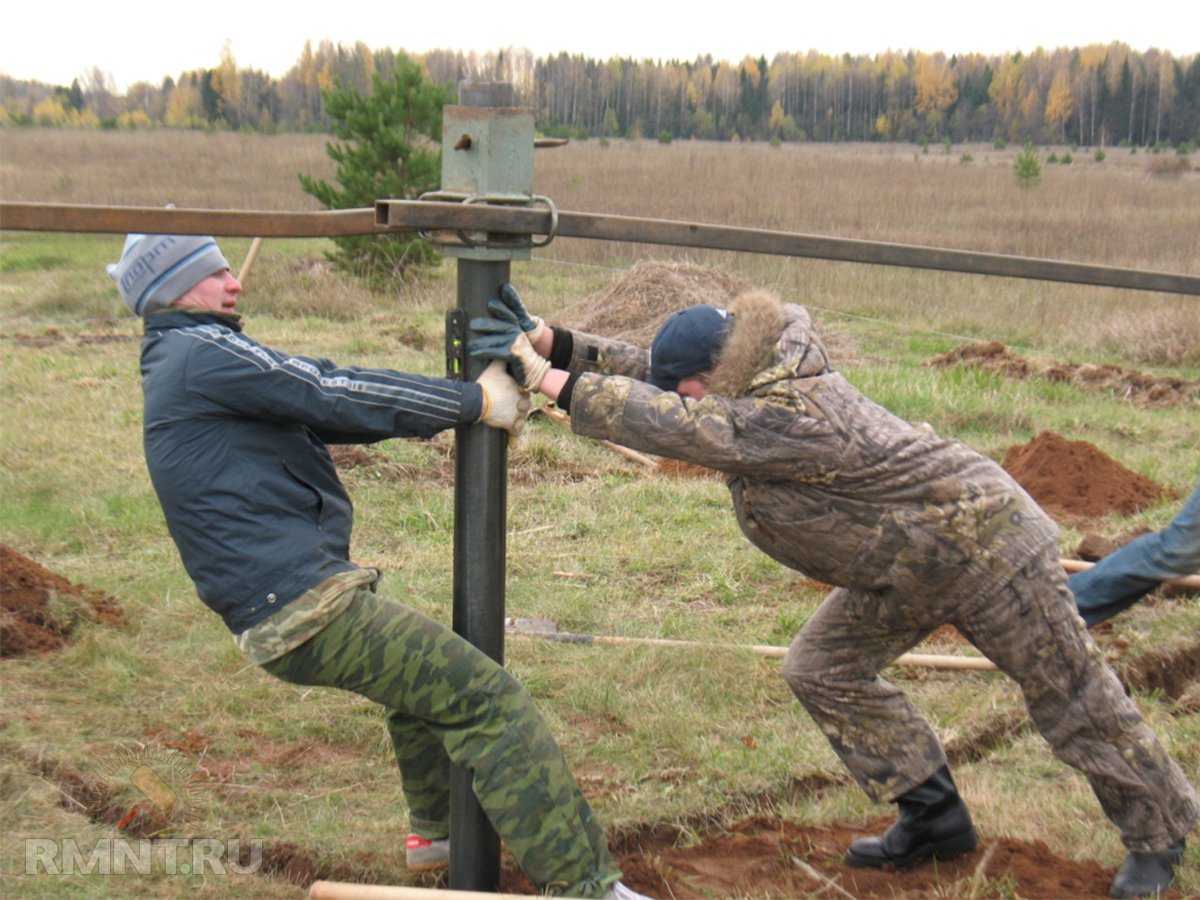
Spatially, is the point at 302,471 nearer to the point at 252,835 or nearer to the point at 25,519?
the point at 252,835

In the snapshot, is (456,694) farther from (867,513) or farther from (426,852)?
(867,513)

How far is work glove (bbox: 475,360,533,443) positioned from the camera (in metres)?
2.92

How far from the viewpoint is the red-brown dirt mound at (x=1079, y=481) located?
7.58 meters

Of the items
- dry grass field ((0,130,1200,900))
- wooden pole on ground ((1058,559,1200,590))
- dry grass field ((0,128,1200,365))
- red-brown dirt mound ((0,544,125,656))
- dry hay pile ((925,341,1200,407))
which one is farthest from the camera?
dry grass field ((0,128,1200,365))

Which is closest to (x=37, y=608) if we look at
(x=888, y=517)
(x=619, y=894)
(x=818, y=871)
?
(x=619, y=894)

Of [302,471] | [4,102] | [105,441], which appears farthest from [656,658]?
[4,102]

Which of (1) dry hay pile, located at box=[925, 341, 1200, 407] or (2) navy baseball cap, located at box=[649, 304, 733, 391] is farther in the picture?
(1) dry hay pile, located at box=[925, 341, 1200, 407]

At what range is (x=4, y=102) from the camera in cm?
4431

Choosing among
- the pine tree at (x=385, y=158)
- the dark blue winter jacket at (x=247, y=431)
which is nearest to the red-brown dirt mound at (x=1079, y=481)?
the dark blue winter jacket at (x=247, y=431)

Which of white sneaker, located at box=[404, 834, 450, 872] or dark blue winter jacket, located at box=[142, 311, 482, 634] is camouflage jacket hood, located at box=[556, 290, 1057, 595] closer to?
dark blue winter jacket, located at box=[142, 311, 482, 634]

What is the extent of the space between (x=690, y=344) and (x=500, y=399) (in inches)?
19.9

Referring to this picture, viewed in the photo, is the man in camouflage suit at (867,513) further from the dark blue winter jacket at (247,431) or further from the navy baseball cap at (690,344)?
the dark blue winter jacket at (247,431)

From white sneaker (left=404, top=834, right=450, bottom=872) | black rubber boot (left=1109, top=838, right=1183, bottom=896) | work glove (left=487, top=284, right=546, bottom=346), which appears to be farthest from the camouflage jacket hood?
white sneaker (left=404, top=834, right=450, bottom=872)

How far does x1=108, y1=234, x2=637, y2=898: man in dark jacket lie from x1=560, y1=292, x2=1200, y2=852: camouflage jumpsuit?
1.54ft
